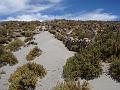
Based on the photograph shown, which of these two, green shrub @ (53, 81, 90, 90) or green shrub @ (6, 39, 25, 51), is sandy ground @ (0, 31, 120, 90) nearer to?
green shrub @ (53, 81, 90, 90)

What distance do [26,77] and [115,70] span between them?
481cm

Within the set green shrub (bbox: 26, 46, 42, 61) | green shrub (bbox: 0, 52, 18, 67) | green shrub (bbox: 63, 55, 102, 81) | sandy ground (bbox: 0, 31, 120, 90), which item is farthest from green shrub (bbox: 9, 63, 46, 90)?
green shrub (bbox: 26, 46, 42, 61)

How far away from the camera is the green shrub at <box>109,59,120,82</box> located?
1442cm

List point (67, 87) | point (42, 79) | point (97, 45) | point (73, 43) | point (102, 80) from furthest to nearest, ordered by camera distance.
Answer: point (73, 43) → point (97, 45) → point (42, 79) → point (102, 80) → point (67, 87)

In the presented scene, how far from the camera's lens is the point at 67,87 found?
1345 centimetres

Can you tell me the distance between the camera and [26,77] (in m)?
15.1

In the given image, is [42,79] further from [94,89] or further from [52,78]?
[94,89]

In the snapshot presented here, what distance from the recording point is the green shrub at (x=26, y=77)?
14824 mm

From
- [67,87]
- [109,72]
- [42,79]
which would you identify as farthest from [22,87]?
[109,72]

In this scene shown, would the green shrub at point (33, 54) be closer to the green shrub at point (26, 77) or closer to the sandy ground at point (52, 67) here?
the sandy ground at point (52, 67)

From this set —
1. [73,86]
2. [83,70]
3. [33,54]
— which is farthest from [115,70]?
[33,54]

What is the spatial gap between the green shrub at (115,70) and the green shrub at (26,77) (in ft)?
13.5

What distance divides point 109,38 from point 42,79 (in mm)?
5973

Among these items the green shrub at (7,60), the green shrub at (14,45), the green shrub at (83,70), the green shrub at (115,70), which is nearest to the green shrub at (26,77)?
the green shrub at (83,70)
